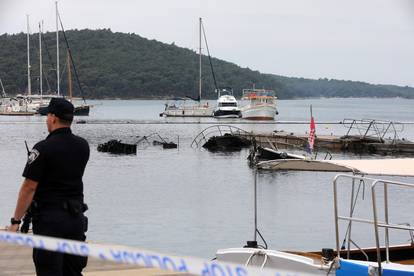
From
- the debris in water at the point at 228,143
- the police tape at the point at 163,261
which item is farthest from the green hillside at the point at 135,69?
the police tape at the point at 163,261

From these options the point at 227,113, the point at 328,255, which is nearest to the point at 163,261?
the point at 328,255

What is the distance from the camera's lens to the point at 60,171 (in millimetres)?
5895

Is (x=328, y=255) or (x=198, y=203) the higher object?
(x=328, y=255)

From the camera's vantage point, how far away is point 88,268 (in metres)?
9.48

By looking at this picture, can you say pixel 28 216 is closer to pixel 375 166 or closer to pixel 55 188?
pixel 55 188

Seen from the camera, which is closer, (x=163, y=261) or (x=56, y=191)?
(x=163, y=261)

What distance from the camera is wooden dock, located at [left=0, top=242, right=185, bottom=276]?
→ 9.17 metres

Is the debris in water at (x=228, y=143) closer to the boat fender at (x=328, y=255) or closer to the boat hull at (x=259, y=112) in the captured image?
the boat fender at (x=328, y=255)

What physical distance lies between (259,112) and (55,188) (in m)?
93.3

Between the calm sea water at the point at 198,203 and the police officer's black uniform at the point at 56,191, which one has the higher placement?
the police officer's black uniform at the point at 56,191

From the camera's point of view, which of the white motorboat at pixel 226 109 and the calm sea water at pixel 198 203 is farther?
the white motorboat at pixel 226 109

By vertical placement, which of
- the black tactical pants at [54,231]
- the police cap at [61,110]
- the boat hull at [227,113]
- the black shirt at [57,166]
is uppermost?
the police cap at [61,110]

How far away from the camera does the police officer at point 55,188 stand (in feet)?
19.0

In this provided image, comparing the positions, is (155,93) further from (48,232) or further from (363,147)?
(48,232)
